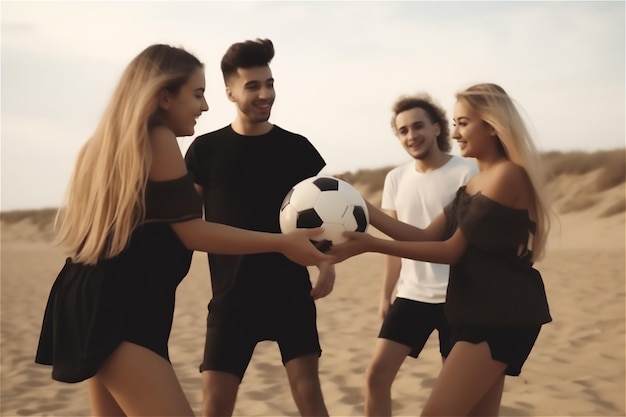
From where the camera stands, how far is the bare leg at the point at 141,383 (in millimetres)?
2580

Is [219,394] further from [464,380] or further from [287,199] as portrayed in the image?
[464,380]

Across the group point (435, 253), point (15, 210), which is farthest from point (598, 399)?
point (15, 210)

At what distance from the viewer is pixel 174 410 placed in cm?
259

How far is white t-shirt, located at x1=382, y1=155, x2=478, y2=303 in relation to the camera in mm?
4406

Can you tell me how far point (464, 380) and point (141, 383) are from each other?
4.16ft

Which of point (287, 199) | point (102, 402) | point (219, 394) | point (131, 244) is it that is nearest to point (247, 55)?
point (287, 199)

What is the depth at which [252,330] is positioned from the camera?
386 centimetres

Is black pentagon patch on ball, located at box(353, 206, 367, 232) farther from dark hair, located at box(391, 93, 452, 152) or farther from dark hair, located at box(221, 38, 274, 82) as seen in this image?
dark hair, located at box(391, 93, 452, 152)

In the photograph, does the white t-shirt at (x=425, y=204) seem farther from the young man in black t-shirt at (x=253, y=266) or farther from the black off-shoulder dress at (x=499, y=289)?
the black off-shoulder dress at (x=499, y=289)

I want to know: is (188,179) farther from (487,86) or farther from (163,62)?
(487,86)

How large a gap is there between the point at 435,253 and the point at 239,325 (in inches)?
42.9

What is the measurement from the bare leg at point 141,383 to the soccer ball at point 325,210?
3.51 ft

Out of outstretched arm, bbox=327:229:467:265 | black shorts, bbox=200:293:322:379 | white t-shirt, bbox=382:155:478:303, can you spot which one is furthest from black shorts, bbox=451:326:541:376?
white t-shirt, bbox=382:155:478:303

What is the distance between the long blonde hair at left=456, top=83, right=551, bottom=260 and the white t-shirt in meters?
1.15
